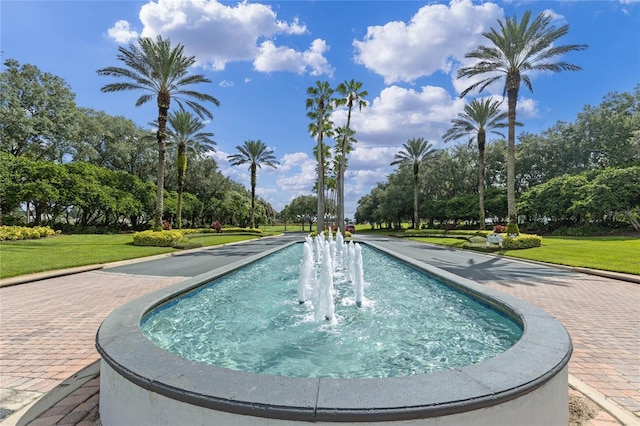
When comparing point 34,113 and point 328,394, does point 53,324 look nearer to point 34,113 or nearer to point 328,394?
point 328,394

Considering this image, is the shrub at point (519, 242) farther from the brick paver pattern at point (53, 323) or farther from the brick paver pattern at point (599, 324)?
the brick paver pattern at point (53, 323)

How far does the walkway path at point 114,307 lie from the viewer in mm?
3645

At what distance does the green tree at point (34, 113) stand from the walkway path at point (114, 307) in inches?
1151

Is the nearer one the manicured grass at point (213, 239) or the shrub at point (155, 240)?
the shrub at point (155, 240)

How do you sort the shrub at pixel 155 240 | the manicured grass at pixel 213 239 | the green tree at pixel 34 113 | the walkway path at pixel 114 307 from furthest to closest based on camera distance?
1. the green tree at pixel 34 113
2. the manicured grass at pixel 213 239
3. the shrub at pixel 155 240
4. the walkway path at pixel 114 307

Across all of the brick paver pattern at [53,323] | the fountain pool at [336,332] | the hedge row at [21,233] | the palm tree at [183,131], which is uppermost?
the palm tree at [183,131]

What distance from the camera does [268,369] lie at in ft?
12.5

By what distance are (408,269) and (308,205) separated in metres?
61.0

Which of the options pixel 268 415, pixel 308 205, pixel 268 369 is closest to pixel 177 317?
pixel 268 369

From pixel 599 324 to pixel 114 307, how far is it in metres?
9.18

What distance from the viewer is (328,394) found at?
2193mm

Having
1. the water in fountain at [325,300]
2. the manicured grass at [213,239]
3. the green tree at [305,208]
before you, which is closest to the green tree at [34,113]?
the manicured grass at [213,239]

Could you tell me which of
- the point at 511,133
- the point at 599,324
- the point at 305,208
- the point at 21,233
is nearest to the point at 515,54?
the point at 511,133

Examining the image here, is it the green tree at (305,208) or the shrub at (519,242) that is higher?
the green tree at (305,208)
